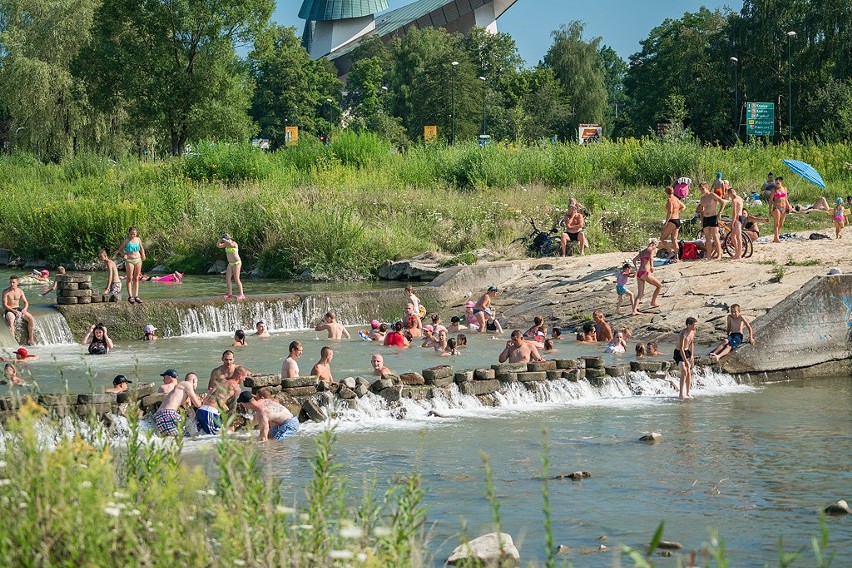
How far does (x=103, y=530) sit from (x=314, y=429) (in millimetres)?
10063

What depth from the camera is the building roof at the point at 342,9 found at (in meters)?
134

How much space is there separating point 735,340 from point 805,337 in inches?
48.6

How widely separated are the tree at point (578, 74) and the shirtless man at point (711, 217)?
208ft

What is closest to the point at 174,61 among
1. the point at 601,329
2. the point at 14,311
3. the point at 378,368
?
the point at 14,311

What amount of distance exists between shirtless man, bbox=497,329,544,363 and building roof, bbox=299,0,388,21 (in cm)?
11839

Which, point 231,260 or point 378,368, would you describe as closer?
point 378,368

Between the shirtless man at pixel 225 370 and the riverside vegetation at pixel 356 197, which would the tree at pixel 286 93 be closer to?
the riverside vegetation at pixel 356 197

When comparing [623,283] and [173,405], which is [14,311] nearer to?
[173,405]

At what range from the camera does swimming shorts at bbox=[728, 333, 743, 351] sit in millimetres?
19812

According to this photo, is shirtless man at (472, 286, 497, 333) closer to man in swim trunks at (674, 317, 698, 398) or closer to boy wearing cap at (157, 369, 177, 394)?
man in swim trunks at (674, 317, 698, 398)

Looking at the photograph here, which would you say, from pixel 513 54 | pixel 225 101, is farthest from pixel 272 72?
pixel 225 101

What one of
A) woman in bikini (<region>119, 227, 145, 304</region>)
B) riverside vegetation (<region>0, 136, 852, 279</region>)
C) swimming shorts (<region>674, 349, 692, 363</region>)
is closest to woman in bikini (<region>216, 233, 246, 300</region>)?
woman in bikini (<region>119, 227, 145, 304</region>)

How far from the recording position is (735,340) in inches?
782

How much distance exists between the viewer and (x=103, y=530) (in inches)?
225
